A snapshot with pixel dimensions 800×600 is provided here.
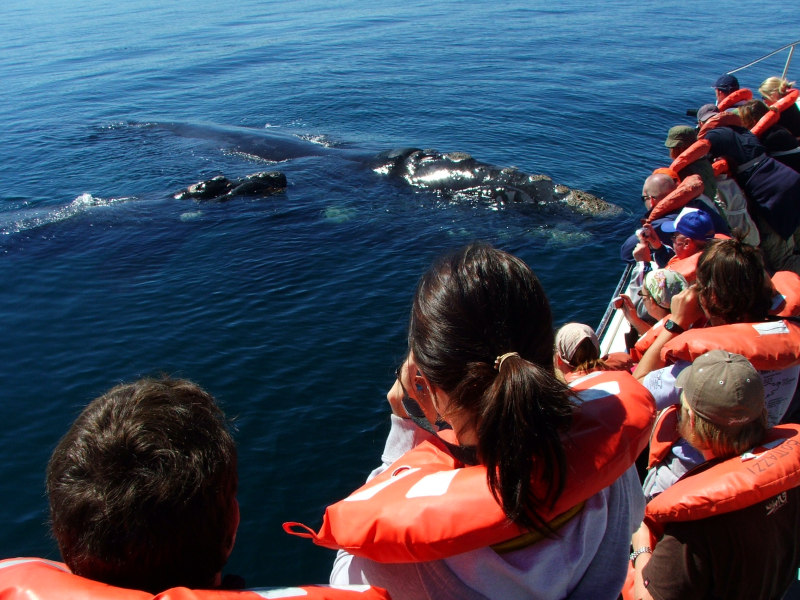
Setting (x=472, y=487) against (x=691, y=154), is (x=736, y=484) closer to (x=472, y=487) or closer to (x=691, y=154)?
(x=472, y=487)

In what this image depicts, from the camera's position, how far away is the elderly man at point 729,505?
9.64 ft

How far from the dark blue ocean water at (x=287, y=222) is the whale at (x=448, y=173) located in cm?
52

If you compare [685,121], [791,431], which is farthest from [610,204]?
[791,431]

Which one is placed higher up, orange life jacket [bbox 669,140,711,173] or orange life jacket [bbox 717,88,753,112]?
orange life jacket [bbox 717,88,753,112]

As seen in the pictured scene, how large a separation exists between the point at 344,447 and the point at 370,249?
602 centimetres

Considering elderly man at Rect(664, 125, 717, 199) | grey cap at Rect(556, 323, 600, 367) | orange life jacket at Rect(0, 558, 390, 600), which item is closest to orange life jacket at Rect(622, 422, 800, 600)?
grey cap at Rect(556, 323, 600, 367)

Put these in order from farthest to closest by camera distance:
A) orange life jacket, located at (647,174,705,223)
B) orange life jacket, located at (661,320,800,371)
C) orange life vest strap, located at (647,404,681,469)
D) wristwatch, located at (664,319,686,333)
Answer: orange life jacket, located at (647,174,705,223) → wristwatch, located at (664,319,686,333) → orange life vest strap, located at (647,404,681,469) → orange life jacket, located at (661,320,800,371)

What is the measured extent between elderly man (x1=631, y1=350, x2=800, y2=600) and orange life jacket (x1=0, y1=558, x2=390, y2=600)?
1803mm

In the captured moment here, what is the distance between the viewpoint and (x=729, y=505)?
2.93m

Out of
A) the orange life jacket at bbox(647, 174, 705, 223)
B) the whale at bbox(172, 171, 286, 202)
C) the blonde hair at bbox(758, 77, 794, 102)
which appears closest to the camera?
the orange life jacket at bbox(647, 174, 705, 223)

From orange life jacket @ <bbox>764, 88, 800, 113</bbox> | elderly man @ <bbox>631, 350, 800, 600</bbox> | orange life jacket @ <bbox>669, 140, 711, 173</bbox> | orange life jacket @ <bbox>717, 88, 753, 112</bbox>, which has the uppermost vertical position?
orange life jacket @ <bbox>764, 88, 800, 113</bbox>

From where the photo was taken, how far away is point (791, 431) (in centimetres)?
318

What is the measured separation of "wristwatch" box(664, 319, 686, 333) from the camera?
184 inches

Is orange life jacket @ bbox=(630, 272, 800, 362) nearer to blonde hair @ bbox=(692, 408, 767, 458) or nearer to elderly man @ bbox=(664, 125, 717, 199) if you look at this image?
blonde hair @ bbox=(692, 408, 767, 458)
